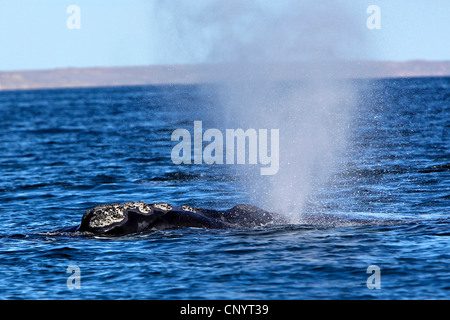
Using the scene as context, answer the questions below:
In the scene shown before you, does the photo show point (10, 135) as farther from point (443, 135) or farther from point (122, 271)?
point (122, 271)

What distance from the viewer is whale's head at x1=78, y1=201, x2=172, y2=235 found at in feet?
54.6

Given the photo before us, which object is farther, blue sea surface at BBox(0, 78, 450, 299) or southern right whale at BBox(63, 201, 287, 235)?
southern right whale at BBox(63, 201, 287, 235)

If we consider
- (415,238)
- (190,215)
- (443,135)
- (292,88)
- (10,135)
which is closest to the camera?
(415,238)

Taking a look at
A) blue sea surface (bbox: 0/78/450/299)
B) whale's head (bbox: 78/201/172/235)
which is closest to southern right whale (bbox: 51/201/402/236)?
whale's head (bbox: 78/201/172/235)

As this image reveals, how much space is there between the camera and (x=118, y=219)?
54.7 ft

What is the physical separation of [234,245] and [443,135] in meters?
30.9

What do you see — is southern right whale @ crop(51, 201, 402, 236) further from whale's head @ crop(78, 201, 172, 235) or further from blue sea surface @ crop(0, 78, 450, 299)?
blue sea surface @ crop(0, 78, 450, 299)

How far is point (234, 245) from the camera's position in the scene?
1551cm

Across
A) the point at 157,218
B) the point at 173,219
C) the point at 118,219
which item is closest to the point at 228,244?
the point at 173,219

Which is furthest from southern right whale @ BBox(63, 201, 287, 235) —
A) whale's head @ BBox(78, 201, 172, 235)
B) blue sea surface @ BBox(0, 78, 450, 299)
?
blue sea surface @ BBox(0, 78, 450, 299)

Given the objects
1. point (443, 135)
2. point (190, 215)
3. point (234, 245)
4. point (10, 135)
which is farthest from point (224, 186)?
point (10, 135)

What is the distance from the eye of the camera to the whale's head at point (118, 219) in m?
16.7

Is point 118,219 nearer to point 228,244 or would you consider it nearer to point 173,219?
point 173,219

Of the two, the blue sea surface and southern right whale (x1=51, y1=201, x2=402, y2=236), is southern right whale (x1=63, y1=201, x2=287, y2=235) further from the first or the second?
the blue sea surface
